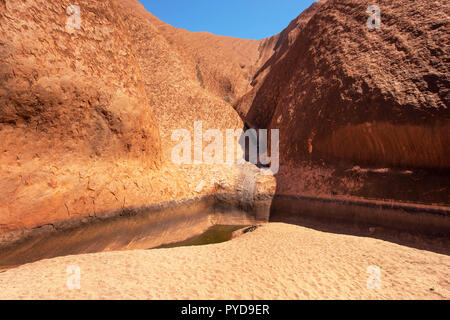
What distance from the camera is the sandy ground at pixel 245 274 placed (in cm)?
272

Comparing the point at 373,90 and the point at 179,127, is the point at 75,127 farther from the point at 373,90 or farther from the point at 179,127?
the point at 373,90

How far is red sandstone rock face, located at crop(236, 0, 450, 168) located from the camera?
5.31 metres

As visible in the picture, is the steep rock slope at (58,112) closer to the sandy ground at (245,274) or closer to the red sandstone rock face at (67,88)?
the red sandstone rock face at (67,88)

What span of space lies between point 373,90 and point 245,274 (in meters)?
5.62

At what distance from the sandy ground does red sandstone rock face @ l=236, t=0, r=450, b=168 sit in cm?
256

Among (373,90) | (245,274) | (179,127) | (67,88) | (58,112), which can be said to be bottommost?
(245,274)

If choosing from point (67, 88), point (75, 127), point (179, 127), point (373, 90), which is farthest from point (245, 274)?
point (179, 127)

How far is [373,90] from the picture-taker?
19.9 ft

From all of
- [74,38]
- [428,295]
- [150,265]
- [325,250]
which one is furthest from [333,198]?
[74,38]

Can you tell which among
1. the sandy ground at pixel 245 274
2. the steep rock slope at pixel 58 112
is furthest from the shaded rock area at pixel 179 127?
the sandy ground at pixel 245 274

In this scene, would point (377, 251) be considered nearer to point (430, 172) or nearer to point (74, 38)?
point (430, 172)

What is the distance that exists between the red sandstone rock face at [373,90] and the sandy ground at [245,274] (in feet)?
8.40
